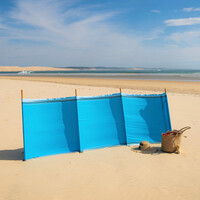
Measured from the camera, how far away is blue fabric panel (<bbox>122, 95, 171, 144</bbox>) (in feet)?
24.7

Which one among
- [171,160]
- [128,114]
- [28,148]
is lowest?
[171,160]

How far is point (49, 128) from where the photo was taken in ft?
21.9

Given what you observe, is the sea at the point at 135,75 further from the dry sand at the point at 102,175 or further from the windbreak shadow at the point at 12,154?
the windbreak shadow at the point at 12,154

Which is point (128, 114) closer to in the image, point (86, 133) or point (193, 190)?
point (86, 133)

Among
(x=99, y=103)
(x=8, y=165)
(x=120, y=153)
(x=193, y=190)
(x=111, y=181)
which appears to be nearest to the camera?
(x=193, y=190)

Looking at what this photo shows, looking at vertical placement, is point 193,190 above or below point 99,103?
below

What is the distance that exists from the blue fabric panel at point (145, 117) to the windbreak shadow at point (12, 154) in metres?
3.55

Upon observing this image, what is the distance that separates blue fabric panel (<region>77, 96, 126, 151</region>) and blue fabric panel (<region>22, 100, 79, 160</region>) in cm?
27

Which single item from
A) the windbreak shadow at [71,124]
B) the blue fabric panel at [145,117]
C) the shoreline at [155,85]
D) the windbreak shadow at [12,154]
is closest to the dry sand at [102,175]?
the windbreak shadow at [12,154]

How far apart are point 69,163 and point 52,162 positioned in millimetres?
496

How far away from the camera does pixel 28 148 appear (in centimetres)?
643

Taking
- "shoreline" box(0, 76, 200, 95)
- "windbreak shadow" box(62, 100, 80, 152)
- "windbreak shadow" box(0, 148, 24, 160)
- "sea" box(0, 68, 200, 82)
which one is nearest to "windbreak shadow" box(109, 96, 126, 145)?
"windbreak shadow" box(62, 100, 80, 152)

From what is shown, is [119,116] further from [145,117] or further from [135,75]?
[135,75]

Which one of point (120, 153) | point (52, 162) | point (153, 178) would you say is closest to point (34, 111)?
point (52, 162)
